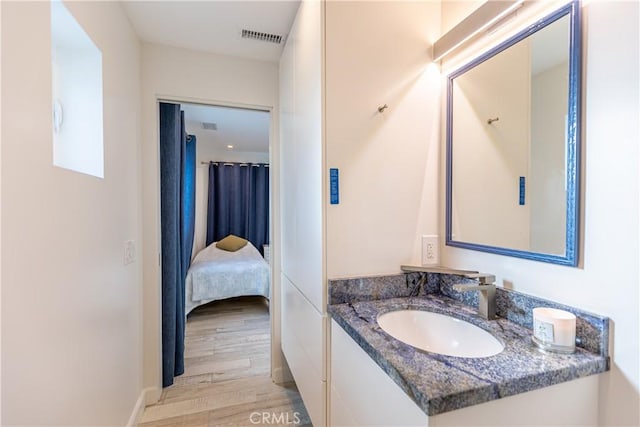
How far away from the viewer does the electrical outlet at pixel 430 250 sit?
4.51 ft

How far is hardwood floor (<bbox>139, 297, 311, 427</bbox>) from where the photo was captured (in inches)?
70.6

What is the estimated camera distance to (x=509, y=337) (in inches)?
36.0

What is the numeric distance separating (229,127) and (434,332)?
3430 mm

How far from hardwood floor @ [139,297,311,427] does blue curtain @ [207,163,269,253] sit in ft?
7.33

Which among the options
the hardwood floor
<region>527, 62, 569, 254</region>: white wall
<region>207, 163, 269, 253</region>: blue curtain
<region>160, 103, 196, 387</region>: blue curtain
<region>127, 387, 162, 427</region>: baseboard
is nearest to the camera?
<region>527, 62, 569, 254</region>: white wall

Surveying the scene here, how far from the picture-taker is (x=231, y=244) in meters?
4.64

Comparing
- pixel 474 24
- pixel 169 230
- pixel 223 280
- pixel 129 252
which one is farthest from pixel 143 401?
pixel 474 24

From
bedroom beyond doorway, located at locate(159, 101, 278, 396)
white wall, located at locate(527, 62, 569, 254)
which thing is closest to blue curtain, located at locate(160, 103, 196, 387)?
bedroom beyond doorway, located at locate(159, 101, 278, 396)

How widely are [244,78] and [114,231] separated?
1.34m

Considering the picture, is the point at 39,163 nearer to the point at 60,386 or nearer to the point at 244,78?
the point at 60,386

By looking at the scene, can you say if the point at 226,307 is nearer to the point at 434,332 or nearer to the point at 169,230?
the point at 169,230

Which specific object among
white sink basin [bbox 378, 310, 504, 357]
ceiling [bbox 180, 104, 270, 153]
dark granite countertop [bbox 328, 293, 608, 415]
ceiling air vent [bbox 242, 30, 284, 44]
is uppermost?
ceiling air vent [bbox 242, 30, 284, 44]

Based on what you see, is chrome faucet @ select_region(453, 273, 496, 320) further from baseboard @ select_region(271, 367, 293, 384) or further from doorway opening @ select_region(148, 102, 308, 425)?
baseboard @ select_region(271, 367, 293, 384)

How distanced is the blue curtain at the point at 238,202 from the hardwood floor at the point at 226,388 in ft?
7.33
